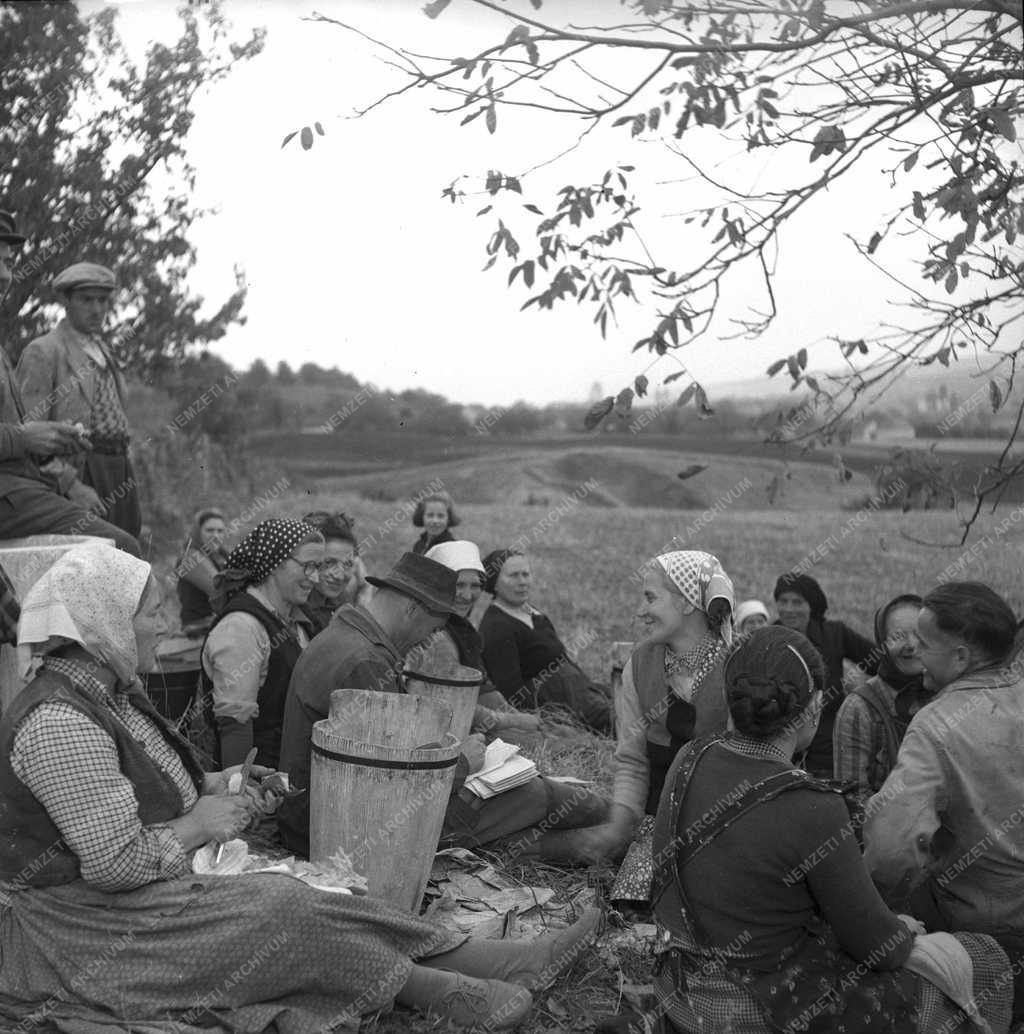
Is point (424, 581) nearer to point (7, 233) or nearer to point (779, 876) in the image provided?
point (779, 876)

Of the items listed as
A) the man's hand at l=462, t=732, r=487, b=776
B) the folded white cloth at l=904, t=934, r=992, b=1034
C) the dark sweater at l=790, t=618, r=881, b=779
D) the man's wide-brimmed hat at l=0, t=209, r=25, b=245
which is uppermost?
the man's wide-brimmed hat at l=0, t=209, r=25, b=245

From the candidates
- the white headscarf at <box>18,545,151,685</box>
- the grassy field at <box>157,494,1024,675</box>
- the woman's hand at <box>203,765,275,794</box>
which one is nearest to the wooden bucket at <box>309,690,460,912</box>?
the woman's hand at <box>203,765,275,794</box>

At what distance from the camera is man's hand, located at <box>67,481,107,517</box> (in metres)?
6.05

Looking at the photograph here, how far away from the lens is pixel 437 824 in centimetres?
410

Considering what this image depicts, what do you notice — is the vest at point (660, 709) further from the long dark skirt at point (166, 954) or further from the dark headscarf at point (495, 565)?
the dark headscarf at point (495, 565)

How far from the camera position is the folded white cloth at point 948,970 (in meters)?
3.28

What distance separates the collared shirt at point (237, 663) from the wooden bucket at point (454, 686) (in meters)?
0.66


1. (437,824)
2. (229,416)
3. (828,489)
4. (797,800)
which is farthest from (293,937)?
(828,489)

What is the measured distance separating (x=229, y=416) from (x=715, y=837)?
14342mm

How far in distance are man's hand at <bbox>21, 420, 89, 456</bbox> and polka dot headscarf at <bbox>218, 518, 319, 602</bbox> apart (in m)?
0.88

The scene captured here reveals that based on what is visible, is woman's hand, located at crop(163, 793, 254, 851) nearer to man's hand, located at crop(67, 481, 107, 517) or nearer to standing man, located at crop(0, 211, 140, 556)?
standing man, located at crop(0, 211, 140, 556)

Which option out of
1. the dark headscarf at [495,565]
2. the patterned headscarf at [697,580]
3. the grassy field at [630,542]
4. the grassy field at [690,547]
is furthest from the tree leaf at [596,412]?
the grassy field at [690,547]

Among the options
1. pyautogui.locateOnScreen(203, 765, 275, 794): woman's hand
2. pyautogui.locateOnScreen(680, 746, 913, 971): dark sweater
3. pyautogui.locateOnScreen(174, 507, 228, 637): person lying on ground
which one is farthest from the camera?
pyautogui.locateOnScreen(174, 507, 228, 637): person lying on ground

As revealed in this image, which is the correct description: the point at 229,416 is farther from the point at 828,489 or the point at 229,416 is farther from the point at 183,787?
the point at 183,787
